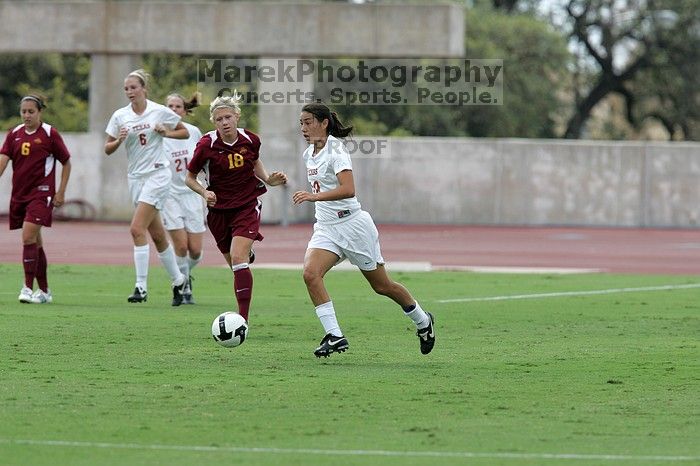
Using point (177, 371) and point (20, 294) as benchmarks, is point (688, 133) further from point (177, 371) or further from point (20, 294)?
point (177, 371)

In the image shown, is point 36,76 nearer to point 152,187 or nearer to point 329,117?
point 152,187

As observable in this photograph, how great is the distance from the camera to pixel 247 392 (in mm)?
9016

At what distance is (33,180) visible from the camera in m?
15.0

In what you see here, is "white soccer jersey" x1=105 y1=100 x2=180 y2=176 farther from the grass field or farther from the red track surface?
the red track surface

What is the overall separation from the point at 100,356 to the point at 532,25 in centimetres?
4893

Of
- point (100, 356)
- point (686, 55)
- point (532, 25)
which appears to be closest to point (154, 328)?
point (100, 356)

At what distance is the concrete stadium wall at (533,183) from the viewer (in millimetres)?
→ 36000

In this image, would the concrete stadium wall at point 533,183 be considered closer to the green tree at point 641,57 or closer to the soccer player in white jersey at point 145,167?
the soccer player in white jersey at point 145,167

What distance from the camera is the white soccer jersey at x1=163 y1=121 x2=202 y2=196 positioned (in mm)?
15719

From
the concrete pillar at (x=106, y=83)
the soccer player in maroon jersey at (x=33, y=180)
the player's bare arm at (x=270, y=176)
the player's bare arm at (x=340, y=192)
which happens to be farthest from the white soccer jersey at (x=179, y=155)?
A: the concrete pillar at (x=106, y=83)

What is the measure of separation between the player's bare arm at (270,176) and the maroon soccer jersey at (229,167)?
45 millimetres

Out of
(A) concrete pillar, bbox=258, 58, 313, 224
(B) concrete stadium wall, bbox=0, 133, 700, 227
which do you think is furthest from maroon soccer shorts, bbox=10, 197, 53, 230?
(B) concrete stadium wall, bbox=0, 133, 700, 227

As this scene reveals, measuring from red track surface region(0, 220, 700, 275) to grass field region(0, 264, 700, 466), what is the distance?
7.63 m

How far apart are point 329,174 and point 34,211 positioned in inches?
207
